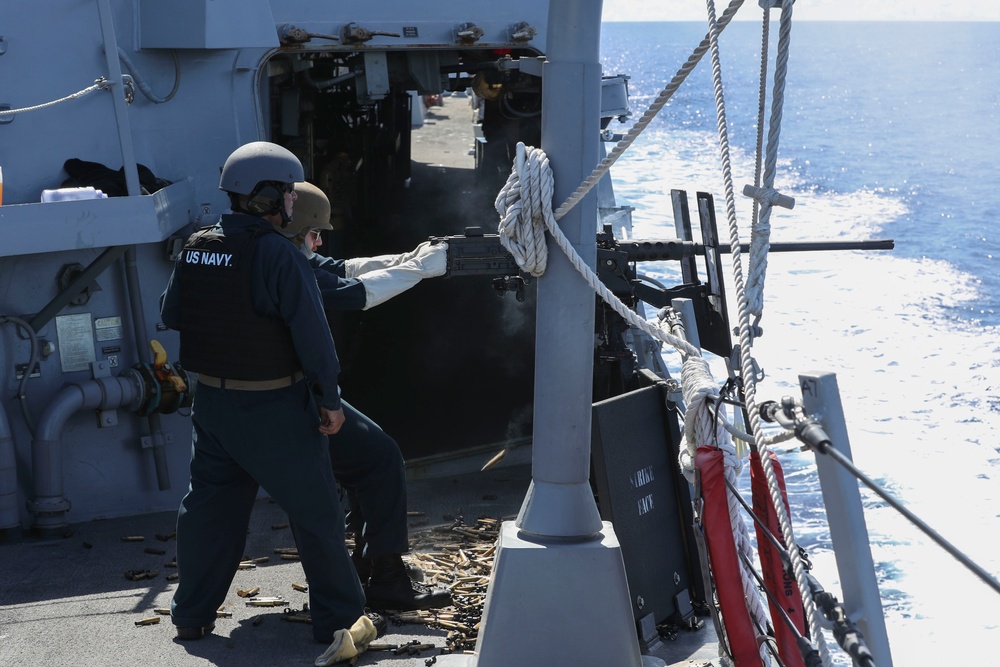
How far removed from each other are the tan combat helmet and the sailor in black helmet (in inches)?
8.9

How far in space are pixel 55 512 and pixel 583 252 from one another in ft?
11.5

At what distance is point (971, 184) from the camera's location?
2781 cm

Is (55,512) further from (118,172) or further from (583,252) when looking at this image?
(583,252)

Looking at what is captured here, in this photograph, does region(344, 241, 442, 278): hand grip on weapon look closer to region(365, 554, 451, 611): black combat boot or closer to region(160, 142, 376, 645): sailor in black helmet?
region(160, 142, 376, 645): sailor in black helmet

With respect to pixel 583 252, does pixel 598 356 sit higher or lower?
lower

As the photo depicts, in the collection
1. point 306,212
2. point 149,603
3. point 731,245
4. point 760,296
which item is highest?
point 306,212

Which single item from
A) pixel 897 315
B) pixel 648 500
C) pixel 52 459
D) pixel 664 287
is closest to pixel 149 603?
pixel 52 459

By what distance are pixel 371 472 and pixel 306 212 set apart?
1.01 meters

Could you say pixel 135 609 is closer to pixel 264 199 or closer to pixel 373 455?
pixel 373 455

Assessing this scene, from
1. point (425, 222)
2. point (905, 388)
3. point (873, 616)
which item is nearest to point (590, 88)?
point (873, 616)

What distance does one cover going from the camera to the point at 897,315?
1714 cm

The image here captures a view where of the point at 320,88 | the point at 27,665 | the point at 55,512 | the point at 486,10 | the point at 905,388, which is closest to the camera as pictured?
the point at 27,665

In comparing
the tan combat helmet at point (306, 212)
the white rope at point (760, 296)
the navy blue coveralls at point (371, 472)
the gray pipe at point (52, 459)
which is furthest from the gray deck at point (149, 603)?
the tan combat helmet at point (306, 212)

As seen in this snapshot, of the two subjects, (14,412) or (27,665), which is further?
(14,412)
